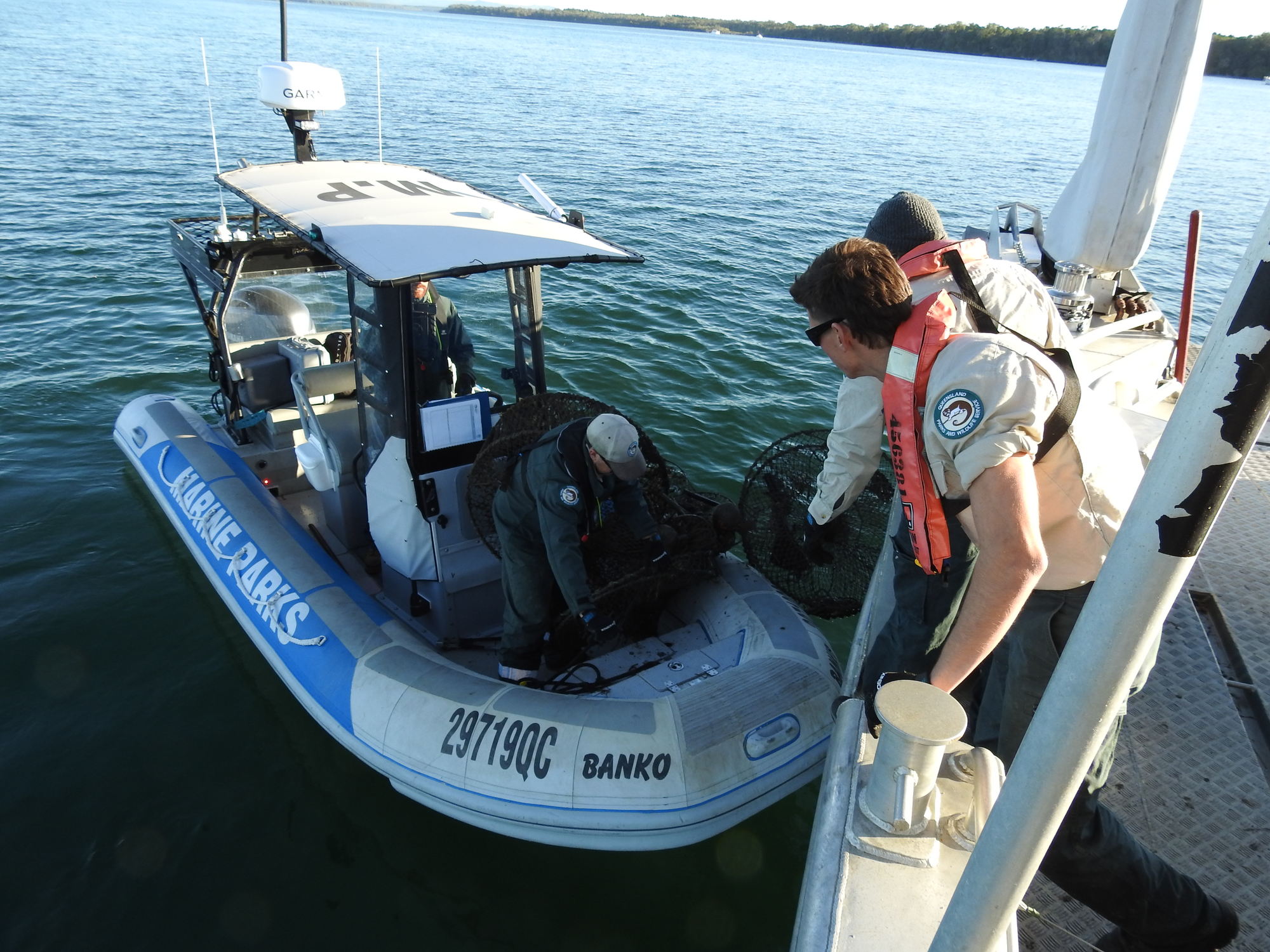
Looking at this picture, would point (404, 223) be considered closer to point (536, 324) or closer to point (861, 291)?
point (536, 324)

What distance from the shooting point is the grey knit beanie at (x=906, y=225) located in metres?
3.00

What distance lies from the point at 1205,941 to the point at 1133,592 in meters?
2.09

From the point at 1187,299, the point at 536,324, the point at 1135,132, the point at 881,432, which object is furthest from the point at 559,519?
the point at 1135,132

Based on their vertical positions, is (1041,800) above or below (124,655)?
above

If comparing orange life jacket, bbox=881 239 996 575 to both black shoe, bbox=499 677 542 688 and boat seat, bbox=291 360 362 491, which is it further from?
boat seat, bbox=291 360 362 491

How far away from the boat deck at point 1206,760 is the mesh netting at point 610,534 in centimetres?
187

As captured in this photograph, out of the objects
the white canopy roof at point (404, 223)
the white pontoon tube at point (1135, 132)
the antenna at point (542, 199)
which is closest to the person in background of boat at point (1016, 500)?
the white canopy roof at point (404, 223)

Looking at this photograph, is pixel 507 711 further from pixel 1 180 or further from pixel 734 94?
pixel 734 94

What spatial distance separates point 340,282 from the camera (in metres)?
6.23

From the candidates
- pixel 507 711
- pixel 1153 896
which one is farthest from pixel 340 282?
pixel 1153 896

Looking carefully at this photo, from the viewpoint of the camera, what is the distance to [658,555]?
12.9ft

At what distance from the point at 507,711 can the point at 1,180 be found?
15.8m

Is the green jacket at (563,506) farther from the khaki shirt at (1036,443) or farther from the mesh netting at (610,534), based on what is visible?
the khaki shirt at (1036,443)

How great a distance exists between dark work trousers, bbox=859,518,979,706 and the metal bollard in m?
0.67
